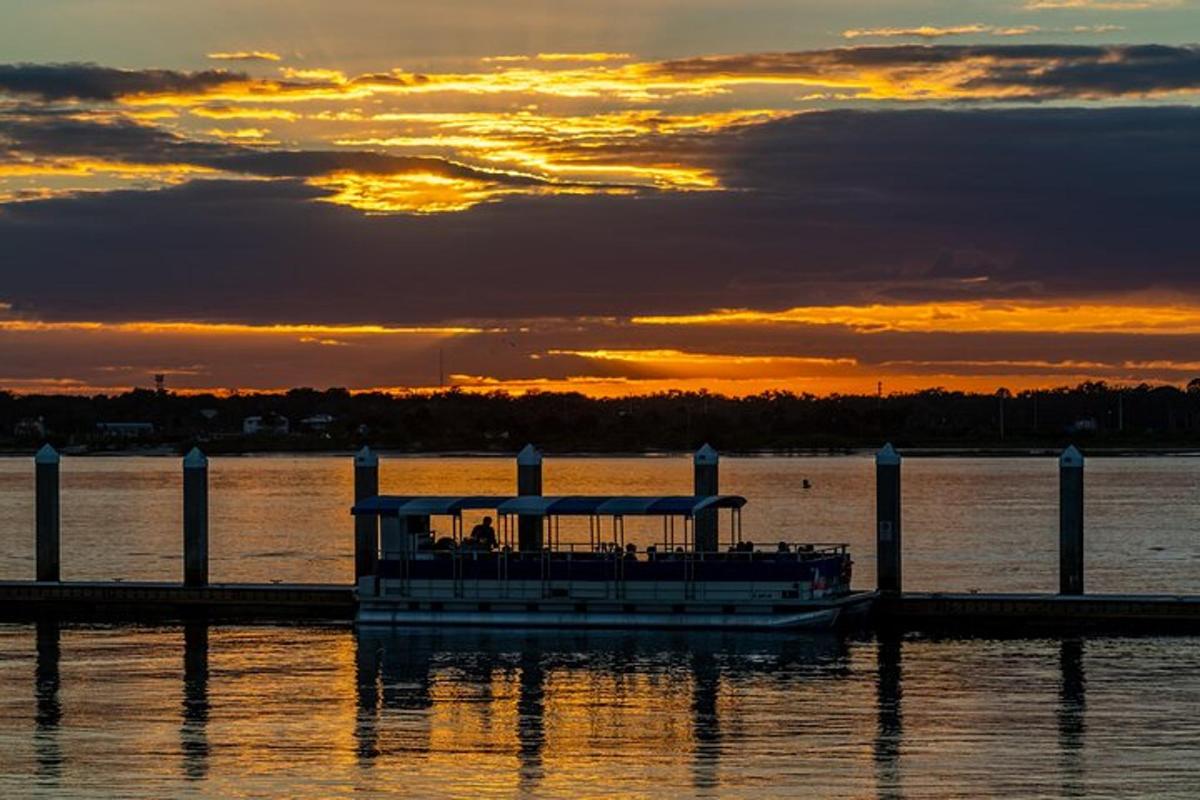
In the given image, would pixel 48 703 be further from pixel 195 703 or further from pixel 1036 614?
pixel 1036 614

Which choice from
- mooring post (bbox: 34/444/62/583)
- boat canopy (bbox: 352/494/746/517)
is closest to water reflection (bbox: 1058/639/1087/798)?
boat canopy (bbox: 352/494/746/517)

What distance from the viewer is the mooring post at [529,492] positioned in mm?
65375

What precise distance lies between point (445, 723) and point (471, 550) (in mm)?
14731

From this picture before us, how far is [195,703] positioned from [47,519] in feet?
61.8

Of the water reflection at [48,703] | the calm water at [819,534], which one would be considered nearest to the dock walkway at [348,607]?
the water reflection at [48,703]

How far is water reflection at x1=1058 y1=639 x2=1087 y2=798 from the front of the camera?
133ft

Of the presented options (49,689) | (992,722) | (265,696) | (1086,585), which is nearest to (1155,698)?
(992,722)

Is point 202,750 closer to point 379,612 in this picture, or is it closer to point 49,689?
point 49,689

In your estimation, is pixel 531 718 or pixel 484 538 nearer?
pixel 531 718

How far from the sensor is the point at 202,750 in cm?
4381

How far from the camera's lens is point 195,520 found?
65.4m

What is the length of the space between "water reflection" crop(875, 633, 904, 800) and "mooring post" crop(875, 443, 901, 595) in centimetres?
201

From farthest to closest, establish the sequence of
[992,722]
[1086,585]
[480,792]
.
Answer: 1. [1086,585]
2. [992,722]
3. [480,792]

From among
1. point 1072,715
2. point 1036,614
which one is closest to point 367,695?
point 1072,715
